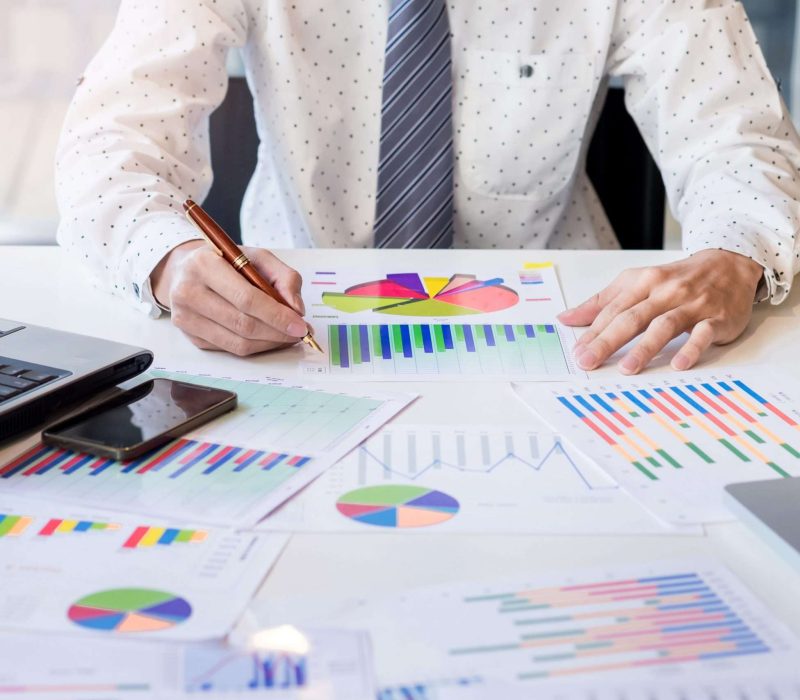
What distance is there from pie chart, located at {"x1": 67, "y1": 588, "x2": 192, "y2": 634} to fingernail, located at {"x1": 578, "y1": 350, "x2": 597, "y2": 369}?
454 millimetres

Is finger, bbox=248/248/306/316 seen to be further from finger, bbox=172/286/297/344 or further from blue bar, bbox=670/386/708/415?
blue bar, bbox=670/386/708/415

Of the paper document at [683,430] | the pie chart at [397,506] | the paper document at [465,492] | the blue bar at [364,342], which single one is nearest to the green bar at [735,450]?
the paper document at [683,430]

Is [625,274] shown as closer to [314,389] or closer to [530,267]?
[530,267]

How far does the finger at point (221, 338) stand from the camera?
2.94 feet

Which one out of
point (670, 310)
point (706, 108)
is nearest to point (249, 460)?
point (670, 310)

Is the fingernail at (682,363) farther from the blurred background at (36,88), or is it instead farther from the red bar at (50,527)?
the blurred background at (36,88)

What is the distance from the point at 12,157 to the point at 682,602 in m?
1.85

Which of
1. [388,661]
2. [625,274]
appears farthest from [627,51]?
[388,661]

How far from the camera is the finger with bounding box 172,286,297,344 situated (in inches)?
34.9

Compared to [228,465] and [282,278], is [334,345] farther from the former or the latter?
[228,465]

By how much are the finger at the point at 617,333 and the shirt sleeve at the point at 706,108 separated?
0.77 feet

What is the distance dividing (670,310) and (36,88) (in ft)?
4.93

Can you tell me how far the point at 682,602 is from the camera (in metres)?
0.54

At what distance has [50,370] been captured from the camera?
0.78 meters
